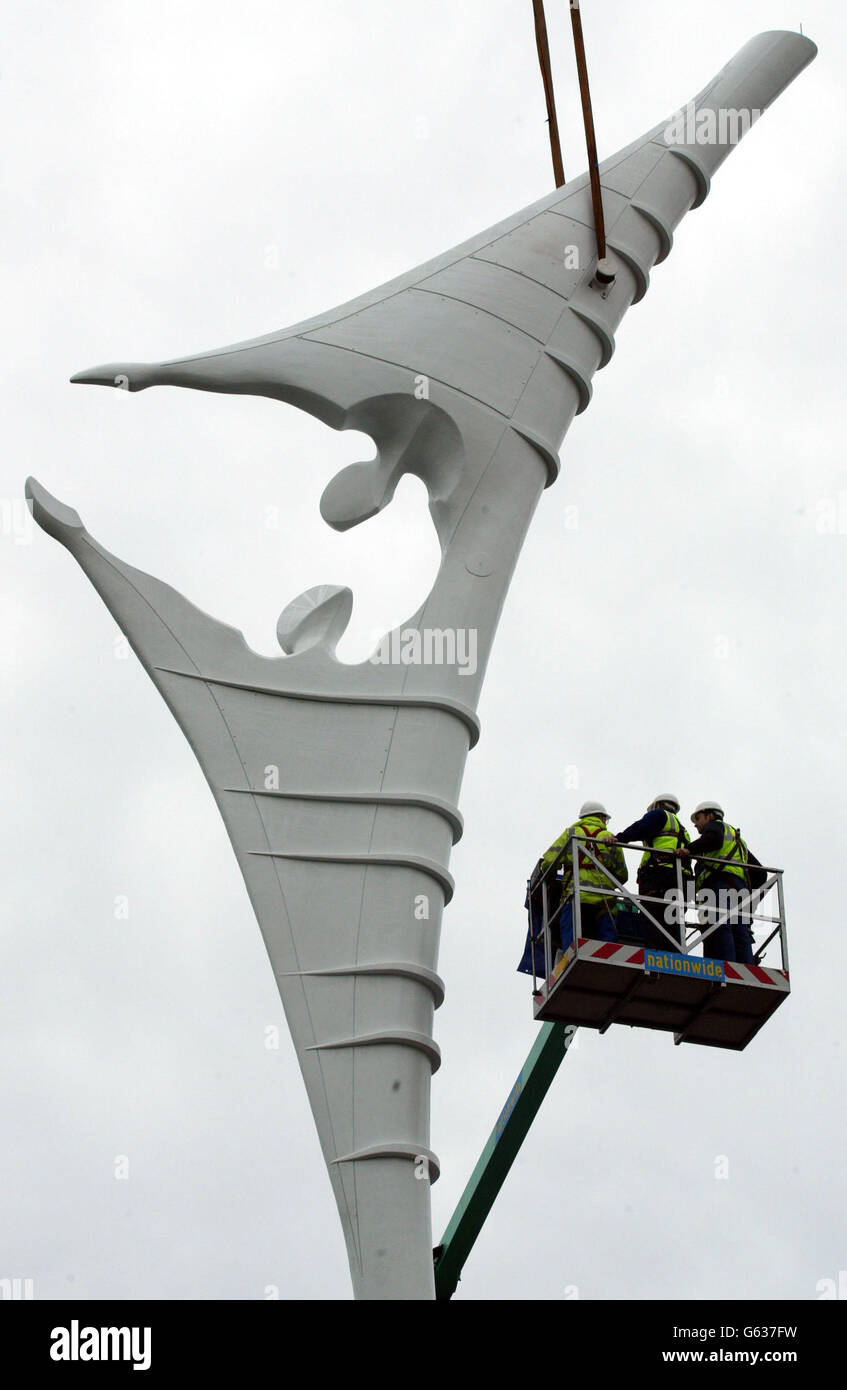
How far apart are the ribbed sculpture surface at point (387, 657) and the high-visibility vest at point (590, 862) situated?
62.9 inches

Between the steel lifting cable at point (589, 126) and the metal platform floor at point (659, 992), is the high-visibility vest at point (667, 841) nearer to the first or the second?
the metal platform floor at point (659, 992)

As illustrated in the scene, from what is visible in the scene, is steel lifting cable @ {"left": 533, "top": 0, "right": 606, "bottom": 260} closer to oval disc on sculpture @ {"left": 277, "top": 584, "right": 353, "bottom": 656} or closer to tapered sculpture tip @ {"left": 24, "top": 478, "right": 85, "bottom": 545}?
oval disc on sculpture @ {"left": 277, "top": 584, "right": 353, "bottom": 656}

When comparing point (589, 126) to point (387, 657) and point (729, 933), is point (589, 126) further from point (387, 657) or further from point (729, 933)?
point (729, 933)

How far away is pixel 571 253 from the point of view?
66.8ft

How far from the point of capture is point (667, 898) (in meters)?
18.8

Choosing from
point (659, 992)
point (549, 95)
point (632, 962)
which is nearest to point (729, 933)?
point (659, 992)

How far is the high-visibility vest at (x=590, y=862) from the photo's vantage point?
62.0 feet

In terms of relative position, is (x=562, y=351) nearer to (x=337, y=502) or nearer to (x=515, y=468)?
(x=515, y=468)

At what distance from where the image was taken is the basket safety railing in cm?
1870

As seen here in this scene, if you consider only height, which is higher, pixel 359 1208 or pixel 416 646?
pixel 416 646

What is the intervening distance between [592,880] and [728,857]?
1286mm

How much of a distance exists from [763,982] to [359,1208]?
4711 mm
